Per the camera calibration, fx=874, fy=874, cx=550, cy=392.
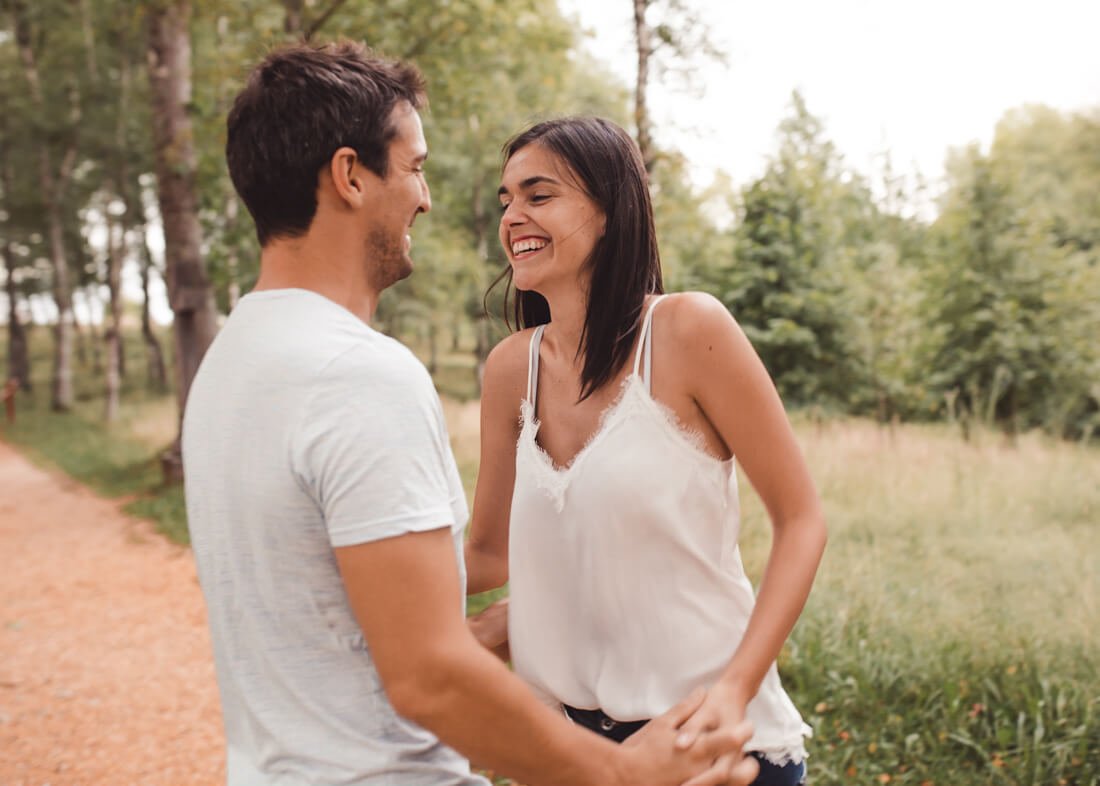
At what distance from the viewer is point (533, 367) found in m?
2.10

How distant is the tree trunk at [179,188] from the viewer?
11047 millimetres

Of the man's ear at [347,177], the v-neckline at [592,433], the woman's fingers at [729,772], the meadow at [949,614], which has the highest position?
the man's ear at [347,177]

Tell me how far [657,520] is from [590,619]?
286 millimetres

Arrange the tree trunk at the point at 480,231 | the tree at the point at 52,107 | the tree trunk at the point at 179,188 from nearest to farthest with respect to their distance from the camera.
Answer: the tree trunk at the point at 179,188, the tree at the point at 52,107, the tree trunk at the point at 480,231

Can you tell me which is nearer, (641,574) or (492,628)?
(641,574)

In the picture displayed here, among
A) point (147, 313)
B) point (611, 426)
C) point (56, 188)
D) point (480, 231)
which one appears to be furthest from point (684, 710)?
point (147, 313)

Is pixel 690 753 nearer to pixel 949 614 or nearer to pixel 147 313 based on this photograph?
pixel 949 614

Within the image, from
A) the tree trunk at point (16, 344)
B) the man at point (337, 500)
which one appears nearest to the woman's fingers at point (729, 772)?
the man at point (337, 500)

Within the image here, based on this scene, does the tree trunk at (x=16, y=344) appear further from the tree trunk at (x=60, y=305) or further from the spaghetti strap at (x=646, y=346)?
the spaghetti strap at (x=646, y=346)

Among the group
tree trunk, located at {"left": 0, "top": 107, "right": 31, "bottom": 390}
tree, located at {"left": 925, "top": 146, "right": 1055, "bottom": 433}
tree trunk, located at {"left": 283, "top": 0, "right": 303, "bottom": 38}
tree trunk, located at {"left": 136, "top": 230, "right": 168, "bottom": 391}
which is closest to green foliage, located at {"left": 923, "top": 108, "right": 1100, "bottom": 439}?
tree, located at {"left": 925, "top": 146, "right": 1055, "bottom": 433}

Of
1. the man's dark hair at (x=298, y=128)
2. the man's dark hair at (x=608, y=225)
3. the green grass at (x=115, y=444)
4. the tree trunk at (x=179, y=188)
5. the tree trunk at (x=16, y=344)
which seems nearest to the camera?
the man's dark hair at (x=298, y=128)

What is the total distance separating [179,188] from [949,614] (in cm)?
1007

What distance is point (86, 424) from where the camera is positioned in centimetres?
2122

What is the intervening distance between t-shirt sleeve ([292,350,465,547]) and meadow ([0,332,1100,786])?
3587mm
